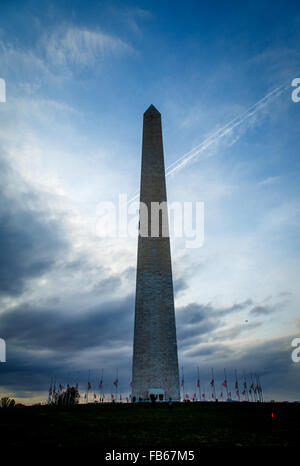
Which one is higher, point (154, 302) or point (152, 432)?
point (154, 302)

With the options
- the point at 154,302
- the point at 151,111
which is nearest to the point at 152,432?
the point at 154,302

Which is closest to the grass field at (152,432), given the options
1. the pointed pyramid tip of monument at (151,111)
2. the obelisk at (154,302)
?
the obelisk at (154,302)

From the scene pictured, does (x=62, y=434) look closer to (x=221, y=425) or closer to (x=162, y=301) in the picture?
(x=221, y=425)

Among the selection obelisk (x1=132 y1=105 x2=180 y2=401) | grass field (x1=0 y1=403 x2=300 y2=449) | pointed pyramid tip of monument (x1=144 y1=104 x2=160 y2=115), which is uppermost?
pointed pyramid tip of monument (x1=144 y1=104 x2=160 y2=115)

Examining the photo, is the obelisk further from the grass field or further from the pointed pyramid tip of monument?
the grass field

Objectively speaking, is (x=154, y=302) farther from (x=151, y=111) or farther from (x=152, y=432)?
(x=151, y=111)

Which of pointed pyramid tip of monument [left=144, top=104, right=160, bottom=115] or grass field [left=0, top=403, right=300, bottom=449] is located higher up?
pointed pyramid tip of monument [left=144, top=104, right=160, bottom=115]

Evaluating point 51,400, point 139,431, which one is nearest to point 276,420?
point 139,431

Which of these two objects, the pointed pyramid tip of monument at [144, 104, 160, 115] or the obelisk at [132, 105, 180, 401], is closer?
the obelisk at [132, 105, 180, 401]

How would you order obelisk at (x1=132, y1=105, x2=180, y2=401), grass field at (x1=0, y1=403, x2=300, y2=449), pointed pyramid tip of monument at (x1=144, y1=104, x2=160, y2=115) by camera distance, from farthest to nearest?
pointed pyramid tip of monument at (x1=144, y1=104, x2=160, y2=115), obelisk at (x1=132, y1=105, x2=180, y2=401), grass field at (x1=0, y1=403, x2=300, y2=449)

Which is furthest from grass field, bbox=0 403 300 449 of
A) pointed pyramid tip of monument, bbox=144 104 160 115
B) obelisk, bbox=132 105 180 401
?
pointed pyramid tip of monument, bbox=144 104 160 115

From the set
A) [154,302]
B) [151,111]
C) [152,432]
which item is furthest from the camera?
[151,111]

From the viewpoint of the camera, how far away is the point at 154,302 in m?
37.7

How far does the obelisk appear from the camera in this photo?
35.2 m
